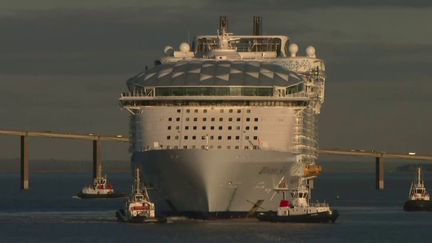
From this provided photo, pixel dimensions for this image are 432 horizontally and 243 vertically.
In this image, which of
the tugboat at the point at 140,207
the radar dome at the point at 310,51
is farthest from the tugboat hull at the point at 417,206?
the tugboat at the point at 140,207

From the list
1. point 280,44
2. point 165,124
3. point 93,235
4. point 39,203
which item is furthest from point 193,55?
point 39,203

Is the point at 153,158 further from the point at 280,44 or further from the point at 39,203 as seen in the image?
the point at 39,203

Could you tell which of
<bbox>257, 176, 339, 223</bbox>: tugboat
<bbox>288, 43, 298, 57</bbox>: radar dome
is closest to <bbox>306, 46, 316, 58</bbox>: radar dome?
<bbox>288, 43, 298, 57</bbox>: radar dome

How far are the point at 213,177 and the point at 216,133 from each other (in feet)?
9.69

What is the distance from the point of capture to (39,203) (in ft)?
574

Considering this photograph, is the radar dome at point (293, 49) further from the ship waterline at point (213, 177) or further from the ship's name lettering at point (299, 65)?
the ship waterline at point (213, 177)

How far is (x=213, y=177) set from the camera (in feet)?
383

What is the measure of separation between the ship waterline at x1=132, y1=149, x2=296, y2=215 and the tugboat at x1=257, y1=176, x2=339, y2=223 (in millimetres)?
986

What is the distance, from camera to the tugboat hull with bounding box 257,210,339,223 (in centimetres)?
12031

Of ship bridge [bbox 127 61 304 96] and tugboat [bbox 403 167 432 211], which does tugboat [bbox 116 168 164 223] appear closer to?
ship bridge [bbox 127 61 304 96]

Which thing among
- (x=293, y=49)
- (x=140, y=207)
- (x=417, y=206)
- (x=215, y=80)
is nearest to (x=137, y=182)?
(x=140, y=207)

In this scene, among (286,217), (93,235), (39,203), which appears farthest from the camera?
(39,203)

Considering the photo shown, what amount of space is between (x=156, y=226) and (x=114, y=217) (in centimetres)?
1806

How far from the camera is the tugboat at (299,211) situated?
120812mm
